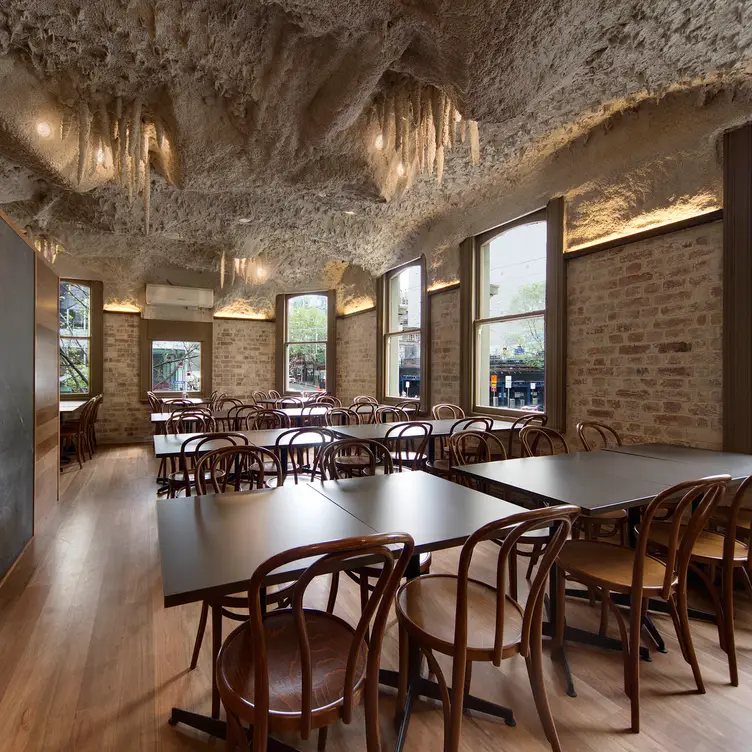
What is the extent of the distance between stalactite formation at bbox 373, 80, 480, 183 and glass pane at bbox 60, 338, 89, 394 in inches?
264

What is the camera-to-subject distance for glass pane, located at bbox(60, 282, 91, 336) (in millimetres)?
7667

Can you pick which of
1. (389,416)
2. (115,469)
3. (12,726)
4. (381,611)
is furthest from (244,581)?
(389,416)

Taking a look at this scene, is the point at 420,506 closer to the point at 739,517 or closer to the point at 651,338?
the point at 739,517

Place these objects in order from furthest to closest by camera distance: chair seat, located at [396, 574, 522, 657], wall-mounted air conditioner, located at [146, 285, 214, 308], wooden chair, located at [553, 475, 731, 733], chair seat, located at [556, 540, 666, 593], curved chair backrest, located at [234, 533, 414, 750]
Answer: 1. wall-mounted air conditioner, located at [146, 285, 214, 308]
2. chair seat, located at [556, 540, 666, 593]
3. wooden chair, located at [553, 475, 731, 733]
4. chair seat, located at [396, 574, 522, 657]
5. curved chair backrest, located at [234, 533, 414, 750]

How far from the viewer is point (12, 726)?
164 centimetres

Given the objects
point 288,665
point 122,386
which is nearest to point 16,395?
point 288,665

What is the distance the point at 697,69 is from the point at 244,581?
4.07 meters

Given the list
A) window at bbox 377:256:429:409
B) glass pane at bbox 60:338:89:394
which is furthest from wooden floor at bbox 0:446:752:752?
glass pane at bbox 60:338:89:394

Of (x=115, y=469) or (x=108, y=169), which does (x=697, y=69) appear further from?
(x=115, y=469)

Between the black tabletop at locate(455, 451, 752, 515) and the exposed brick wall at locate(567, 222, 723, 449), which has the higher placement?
the exposed brick wall at locate(567, 222, 723, 449)

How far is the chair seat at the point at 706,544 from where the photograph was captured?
208cm

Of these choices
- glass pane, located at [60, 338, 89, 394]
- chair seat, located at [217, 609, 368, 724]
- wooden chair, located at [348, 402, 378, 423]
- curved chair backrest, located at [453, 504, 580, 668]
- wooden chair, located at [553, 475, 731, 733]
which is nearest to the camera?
chair seat, located at [217, 609, 368, 724]

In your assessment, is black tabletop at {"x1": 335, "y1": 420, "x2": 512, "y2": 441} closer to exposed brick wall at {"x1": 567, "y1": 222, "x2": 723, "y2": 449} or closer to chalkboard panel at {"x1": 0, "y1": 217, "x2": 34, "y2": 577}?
exposed brick wall at {"x1": 567, "y1": 222, "x2": 723, "y2": 449}

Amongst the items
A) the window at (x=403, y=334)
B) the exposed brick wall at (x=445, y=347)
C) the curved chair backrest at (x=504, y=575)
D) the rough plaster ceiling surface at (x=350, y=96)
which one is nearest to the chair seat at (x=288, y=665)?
the curved chair backrest at (x=504, y=575)
